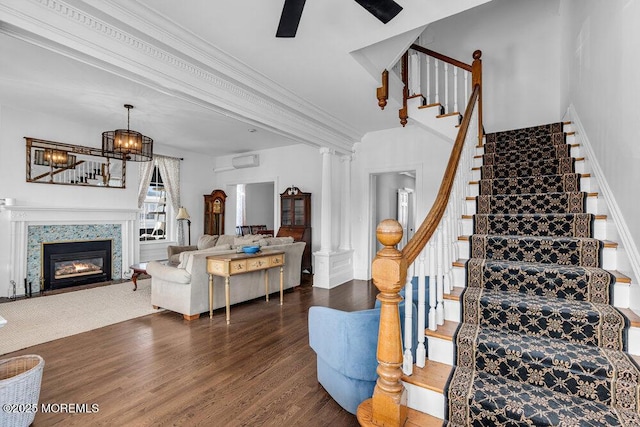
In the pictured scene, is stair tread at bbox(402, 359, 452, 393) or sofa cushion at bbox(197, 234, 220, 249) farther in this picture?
sofa cushion at bbox(197, 234, 220, 249)

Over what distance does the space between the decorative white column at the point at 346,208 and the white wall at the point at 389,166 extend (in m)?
0.09

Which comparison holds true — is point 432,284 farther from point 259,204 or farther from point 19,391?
point 259,204

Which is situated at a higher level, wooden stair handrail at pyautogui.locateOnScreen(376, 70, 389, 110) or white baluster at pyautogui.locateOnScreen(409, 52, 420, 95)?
white baluster at pyautogui.locateOnScreen(409, 52, 420, 95)

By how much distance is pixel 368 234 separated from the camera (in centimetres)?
602

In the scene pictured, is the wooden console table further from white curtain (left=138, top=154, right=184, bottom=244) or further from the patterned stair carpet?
white curtain (left=138, top=154, right=184, bottom=244)

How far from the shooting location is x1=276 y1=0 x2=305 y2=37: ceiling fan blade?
193cm

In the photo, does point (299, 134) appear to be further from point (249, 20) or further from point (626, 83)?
point (626, 83)

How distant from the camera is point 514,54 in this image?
496 centimetres

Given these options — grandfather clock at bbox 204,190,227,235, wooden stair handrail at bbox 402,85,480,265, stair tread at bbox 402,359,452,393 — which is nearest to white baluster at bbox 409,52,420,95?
wooden stair handrail at bbox 402,85,480,265

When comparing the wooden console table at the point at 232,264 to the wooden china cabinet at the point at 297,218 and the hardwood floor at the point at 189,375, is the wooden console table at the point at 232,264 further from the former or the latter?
the wooden china cabinet at the point at 297,218

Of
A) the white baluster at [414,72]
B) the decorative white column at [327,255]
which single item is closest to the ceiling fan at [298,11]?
the white baluster at [414,72]

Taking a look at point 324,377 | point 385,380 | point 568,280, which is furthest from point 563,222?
point 324,377

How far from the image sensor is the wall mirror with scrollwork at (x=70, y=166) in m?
5.07

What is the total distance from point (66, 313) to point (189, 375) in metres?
2.67
